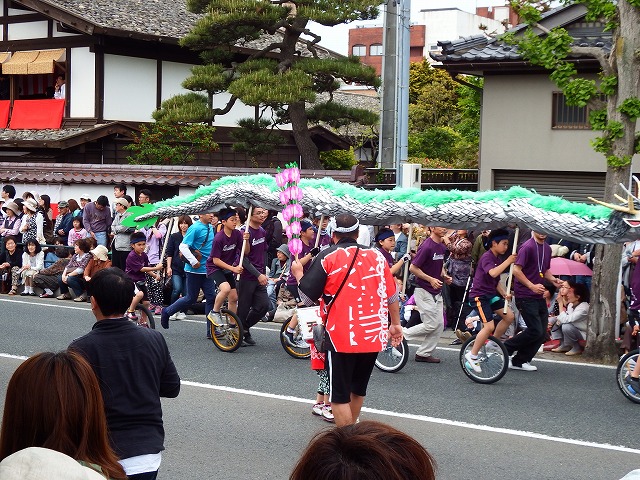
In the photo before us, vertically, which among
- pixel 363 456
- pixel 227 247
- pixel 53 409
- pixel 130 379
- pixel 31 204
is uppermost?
pixel 31 204

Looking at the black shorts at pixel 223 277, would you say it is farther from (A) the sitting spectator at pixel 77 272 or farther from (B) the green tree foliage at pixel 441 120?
(B) the green tree foliage at pixel 441 120

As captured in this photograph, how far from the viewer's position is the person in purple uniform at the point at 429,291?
12.1m

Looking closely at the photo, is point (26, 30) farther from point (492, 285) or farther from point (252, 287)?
point (492, 285)

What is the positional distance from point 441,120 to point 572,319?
2536cm

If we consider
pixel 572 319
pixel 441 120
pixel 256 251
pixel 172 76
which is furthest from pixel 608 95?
pixel 441 120

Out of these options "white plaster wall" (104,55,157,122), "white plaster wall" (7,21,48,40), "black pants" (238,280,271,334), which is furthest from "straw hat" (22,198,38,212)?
"black pants" (238,280,271,334)

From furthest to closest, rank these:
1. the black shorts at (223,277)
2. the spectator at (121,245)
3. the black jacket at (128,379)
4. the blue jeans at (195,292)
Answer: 1. the spectator at (121,245)
2. the blue jeans at (195,292)
3. the black shorts at (223,277)
4. the black jacket at (128,379)

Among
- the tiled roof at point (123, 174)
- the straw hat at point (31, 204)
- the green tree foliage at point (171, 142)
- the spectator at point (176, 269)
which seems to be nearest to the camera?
the spectator at point (176, 269)

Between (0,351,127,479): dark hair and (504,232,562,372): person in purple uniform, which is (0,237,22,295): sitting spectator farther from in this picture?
(0,351,127,479): dark hair

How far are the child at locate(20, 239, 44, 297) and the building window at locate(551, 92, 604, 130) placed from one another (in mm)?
11396

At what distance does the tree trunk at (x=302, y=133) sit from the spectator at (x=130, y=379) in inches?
749

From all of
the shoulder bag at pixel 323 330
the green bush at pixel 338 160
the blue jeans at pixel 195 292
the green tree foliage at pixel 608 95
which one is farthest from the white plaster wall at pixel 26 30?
the shoulder bag at pixel 323 330

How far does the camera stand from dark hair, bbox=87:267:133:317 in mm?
5152

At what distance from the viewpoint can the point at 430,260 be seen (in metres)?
12.1
